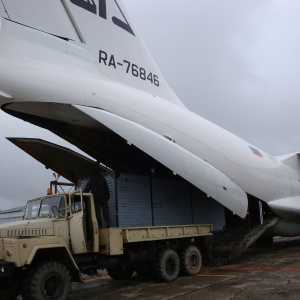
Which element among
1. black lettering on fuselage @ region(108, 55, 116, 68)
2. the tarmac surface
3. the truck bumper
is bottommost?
the tarmac surface

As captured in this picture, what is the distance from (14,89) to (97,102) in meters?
1.84

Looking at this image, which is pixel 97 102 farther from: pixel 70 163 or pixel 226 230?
pixel 226 230

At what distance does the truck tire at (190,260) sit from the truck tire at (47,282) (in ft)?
11.6

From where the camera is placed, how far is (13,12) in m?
7.61

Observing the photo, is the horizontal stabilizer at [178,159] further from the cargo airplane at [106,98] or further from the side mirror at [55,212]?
the side mirror at [55,212]

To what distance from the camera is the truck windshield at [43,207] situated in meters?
7.50

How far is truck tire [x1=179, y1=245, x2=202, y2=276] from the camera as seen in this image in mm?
9258

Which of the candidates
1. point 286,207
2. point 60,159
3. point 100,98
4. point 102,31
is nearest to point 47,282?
point 100,98

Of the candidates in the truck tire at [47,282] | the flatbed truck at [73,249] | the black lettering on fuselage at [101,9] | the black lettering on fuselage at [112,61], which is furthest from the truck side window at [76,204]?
the black lettering on fuselage at [101,9]

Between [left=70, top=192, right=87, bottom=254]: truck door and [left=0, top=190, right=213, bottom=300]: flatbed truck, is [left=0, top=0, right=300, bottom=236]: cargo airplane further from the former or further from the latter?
[left=70, top=192, right=87, bottom=254]: truck door

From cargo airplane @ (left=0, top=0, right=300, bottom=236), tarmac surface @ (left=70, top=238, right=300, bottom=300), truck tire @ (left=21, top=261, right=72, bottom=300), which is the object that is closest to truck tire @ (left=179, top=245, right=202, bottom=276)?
tarmac surface @ (left=70, top=238, right=300, bottom=300)

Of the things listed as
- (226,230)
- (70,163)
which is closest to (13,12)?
(70,163)

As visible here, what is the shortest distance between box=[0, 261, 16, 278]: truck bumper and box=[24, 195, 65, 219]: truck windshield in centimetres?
149

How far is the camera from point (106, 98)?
28.2ft
